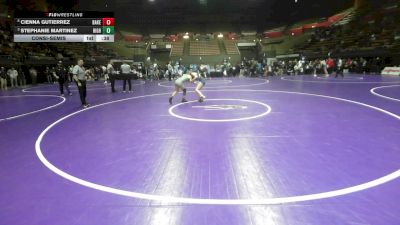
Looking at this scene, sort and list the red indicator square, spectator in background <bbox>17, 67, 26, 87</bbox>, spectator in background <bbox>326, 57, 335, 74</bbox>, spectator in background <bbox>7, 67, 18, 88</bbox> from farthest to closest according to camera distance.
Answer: spectator in background <bbox>326, 57, 335, 74</bbox> → spectator in background <bbox>17, 67, 26, 87</bbox> → spectator in background <bbox>7, 67, 18, 88</bbox> → the red indicator square

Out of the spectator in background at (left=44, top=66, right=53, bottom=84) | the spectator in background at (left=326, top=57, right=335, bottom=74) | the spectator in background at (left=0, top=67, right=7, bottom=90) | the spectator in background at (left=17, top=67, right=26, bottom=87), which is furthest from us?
the spectator in background at (left=326, top=57, right=335, bottom=74)

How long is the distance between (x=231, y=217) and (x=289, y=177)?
139cm

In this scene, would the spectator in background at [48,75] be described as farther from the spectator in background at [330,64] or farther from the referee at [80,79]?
the spectator in background at [330,64]

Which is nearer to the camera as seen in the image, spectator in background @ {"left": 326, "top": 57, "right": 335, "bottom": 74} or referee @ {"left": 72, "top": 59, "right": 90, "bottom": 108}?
referee @ {"left": 72, "top": 59, "right": 90, "bottom": 108}

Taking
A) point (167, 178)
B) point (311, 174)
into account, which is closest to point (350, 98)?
point (311, 174)

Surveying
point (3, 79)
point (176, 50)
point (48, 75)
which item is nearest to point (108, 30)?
point (3, 79)

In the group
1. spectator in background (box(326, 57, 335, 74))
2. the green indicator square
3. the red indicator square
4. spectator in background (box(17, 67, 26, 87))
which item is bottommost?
spectator in background (box(17, 67, 26, 87))

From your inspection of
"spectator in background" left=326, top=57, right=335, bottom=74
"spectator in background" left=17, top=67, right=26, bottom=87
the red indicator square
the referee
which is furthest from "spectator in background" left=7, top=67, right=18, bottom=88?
"spectator in background" left=326, top=57, right=335, bottom=74

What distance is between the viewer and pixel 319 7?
4353 centimetres

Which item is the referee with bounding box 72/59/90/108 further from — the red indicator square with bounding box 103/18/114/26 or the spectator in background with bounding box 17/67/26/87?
the spectator in background with bounding box 17/67/26/87
